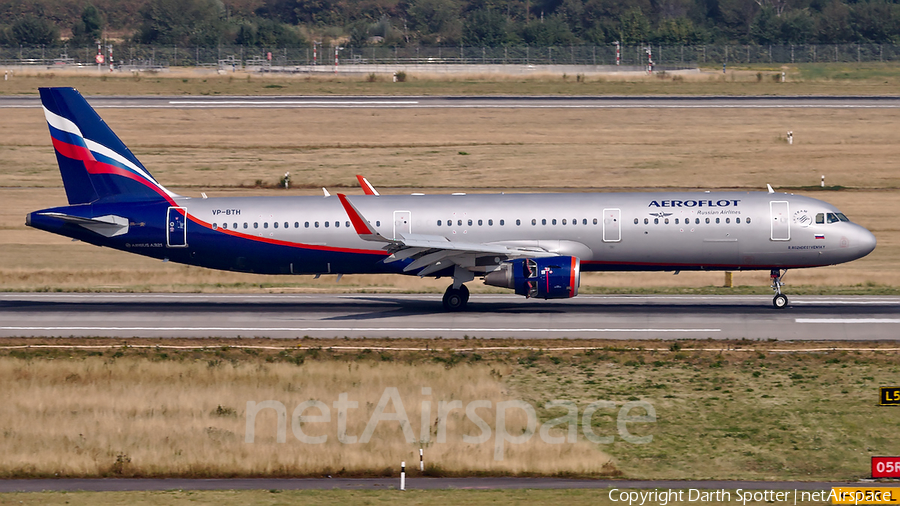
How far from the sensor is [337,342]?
3500 cm

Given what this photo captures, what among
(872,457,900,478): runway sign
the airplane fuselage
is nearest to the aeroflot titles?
the airplane fuselage

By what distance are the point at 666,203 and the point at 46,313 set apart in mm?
24814

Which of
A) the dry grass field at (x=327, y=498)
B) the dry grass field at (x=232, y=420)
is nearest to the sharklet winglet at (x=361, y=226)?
the dry grass field at (x=232, y=420)

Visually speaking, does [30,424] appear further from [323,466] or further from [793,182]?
[793,182]

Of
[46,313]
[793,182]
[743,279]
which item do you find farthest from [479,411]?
[793,182]

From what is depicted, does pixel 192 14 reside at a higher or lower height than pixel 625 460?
higher

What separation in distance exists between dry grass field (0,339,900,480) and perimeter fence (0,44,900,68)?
307 ft

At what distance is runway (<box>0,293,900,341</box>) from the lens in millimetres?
36656

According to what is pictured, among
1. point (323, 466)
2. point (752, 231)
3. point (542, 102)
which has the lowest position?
point (323, 466)

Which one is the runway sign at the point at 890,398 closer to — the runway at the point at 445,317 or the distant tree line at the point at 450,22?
the runway at the point at 445,317

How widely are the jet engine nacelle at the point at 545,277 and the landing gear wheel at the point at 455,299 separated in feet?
8.89

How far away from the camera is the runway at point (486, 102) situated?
88938 millimetres

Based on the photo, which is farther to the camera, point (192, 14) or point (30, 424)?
point (192, 14)

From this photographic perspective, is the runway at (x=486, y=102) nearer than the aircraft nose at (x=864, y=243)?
No
